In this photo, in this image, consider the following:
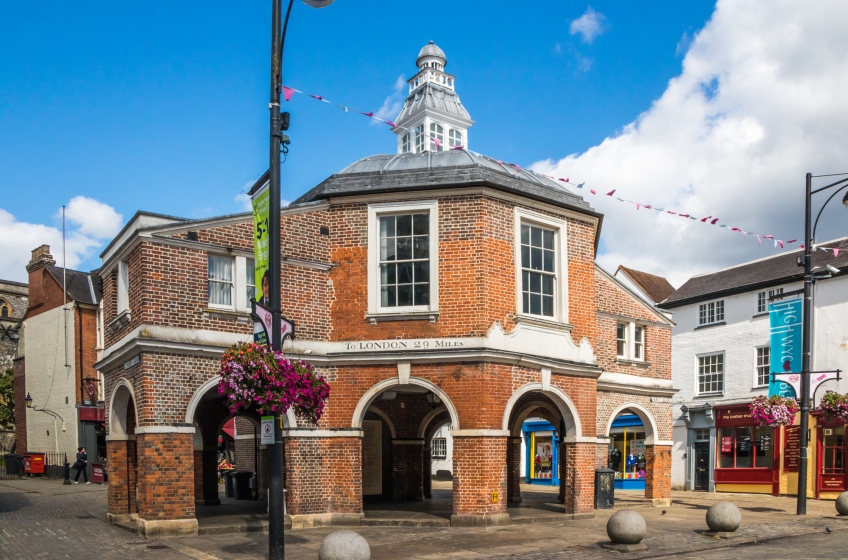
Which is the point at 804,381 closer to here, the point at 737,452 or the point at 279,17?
the point at 737,452

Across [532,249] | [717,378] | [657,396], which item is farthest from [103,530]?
[717,378]

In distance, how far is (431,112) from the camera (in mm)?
31547

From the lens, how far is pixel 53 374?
35.6 meters

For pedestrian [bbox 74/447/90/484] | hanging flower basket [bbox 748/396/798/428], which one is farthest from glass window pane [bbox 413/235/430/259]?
pedestrian [bbox 74/447/90/484]

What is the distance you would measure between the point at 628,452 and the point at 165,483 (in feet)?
74.0

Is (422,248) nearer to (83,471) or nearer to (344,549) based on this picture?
(344,549)

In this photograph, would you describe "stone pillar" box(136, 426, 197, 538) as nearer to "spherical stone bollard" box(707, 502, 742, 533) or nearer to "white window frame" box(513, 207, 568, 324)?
"white window frame" box(513, 207, 568, 324)

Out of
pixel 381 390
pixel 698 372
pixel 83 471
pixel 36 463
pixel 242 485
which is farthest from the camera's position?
pixel 36 463

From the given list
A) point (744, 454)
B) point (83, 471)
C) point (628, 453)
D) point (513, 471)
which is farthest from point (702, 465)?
point (83, 471)

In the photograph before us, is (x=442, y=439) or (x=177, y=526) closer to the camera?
(x=177, y=526)

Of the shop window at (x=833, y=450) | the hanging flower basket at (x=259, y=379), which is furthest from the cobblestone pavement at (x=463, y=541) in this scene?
the shop window at (x=833, y=450)

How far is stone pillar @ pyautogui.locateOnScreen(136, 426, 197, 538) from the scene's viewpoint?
1533 cm

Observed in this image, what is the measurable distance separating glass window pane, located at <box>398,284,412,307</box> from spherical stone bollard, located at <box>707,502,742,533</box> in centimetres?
748

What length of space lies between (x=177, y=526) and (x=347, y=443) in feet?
12.6
